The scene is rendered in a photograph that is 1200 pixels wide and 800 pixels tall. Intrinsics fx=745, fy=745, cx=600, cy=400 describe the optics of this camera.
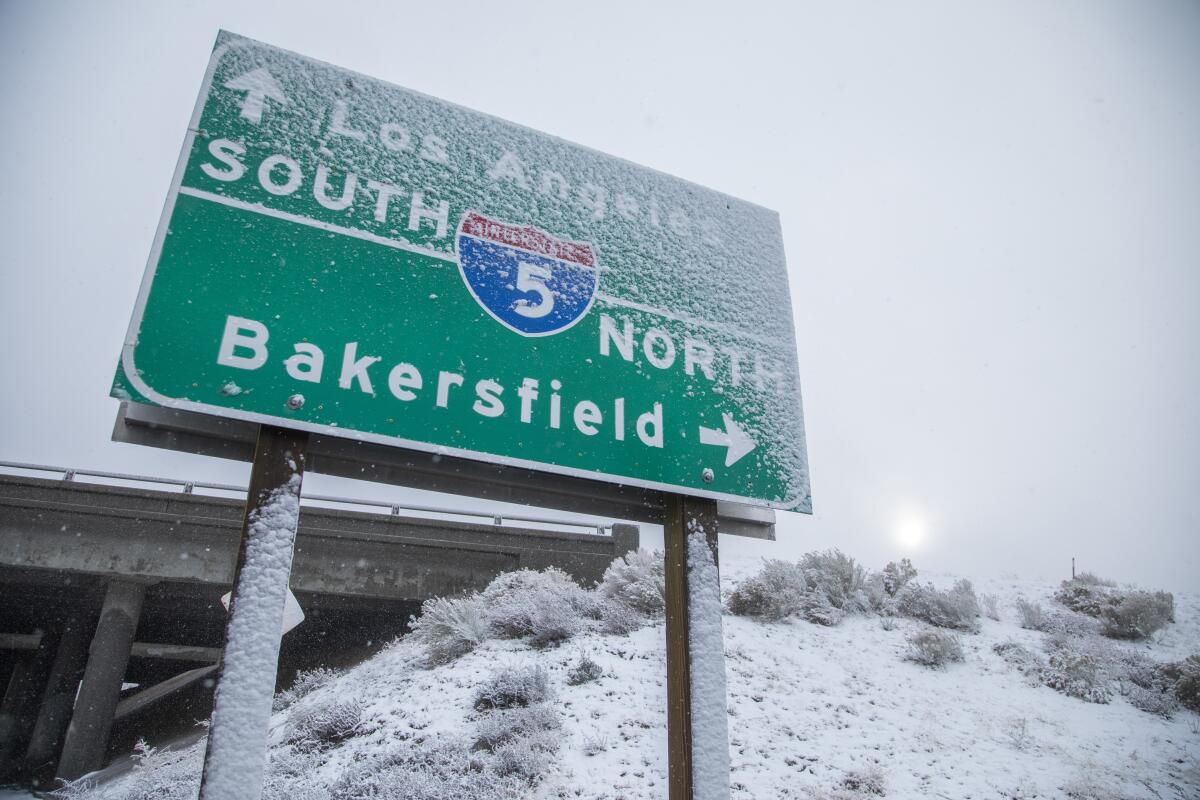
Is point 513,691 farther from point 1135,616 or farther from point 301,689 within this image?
point 1135,616

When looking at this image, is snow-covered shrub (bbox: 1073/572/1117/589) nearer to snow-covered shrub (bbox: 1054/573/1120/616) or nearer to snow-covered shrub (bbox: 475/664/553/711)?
snow-covered shrub (bbox: 1054/573/1120/616)

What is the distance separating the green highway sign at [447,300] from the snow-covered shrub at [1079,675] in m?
8.77

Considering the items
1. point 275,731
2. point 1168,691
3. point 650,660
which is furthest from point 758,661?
point 275,731

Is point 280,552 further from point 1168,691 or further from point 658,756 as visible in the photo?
point 1168,691

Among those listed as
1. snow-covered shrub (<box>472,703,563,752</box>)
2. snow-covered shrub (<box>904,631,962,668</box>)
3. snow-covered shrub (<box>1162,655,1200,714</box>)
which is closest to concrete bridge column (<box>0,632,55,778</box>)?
snow-covered shrub (<box>472,703,563,752</box>)

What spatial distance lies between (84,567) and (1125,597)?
20.3 meters

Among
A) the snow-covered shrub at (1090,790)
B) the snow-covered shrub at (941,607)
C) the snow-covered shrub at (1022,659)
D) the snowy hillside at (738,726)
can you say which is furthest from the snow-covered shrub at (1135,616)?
the snow-covered shrub at (1090,790)

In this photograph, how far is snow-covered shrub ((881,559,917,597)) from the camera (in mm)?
13323

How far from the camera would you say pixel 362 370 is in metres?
2.67

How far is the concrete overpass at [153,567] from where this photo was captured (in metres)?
15.4

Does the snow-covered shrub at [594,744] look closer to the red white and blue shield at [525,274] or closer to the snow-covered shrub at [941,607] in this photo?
the red white and blue shield at [525,274]

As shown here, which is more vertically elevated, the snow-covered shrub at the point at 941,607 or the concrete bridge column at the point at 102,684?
the snow-covered shrub at the point at 941,607

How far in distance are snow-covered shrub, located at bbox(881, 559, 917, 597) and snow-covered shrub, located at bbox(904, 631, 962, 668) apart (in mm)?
2441

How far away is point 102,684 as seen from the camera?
15422 mm
